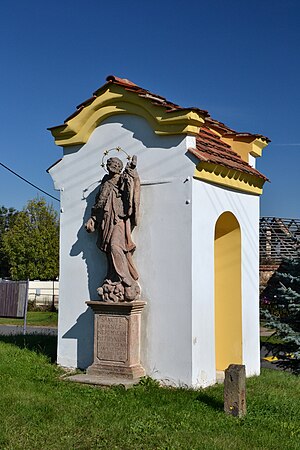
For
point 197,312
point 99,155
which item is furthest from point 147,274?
point 99,155

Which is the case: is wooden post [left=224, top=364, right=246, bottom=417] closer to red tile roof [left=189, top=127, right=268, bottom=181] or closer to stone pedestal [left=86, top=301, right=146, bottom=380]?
stone pedestal [left=86, top=301, right=146, bottom=380]

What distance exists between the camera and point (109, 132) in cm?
958

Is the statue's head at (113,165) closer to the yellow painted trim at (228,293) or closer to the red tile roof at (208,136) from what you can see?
the red tile roof at (208,136)

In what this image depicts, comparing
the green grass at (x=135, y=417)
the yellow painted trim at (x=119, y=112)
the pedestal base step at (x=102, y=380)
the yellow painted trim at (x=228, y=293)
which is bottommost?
the green grass at (x=135, y=417)

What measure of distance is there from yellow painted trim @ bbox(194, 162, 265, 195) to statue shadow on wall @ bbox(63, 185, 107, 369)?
1813 millimetres

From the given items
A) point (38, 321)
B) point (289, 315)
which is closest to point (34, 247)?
point (38, 321)

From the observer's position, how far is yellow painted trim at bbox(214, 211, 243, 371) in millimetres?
10078

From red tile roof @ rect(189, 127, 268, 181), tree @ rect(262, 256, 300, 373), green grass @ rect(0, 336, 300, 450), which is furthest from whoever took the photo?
tree @ rect(262, 256, 300, 373)

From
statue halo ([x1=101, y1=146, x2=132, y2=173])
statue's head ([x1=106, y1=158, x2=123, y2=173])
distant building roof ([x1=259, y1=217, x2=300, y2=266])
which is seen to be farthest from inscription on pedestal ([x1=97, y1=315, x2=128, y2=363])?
distant building roof ([x1=259, y1=217, x2=300, y2=266])

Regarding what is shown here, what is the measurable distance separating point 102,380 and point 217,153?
12.9ft

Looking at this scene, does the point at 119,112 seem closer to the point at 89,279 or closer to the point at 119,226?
the point at 119,226

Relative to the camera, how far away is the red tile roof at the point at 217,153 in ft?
29.2

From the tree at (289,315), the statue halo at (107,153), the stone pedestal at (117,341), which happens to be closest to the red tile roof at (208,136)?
the statue halo at (107,153)

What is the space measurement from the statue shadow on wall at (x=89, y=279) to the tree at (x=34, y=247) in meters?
28.9
